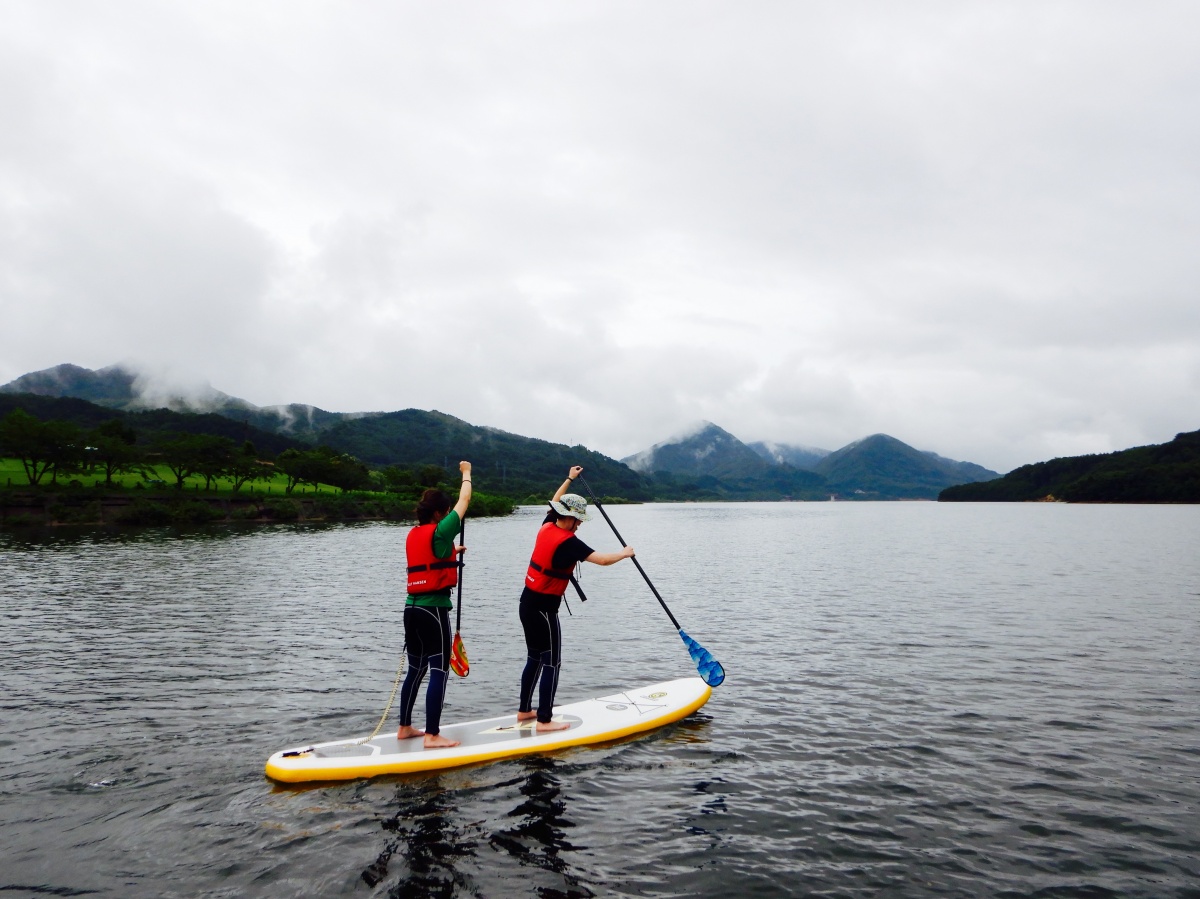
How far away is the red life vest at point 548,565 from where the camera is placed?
1044cm

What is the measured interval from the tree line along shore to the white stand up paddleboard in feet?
200

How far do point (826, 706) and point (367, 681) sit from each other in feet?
33.9

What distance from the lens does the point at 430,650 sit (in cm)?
1009

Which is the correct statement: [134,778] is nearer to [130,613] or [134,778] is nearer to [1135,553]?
[130,613]

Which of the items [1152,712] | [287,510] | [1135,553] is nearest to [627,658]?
[1152,712]

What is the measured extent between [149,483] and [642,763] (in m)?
105

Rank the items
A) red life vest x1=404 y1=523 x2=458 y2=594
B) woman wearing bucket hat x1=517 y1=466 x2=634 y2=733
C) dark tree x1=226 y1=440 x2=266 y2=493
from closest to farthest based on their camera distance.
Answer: red life vest x1=404 y1=523 x2=458 y2=594, woman wearing bucket hat x1=517 y1=466 x2=634 y2=733, dark tree x1=226 y1=440 x2=266 y2=493

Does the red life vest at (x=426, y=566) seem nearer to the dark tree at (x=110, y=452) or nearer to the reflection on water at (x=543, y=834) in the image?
the reflection on water at (x=543, y=834)

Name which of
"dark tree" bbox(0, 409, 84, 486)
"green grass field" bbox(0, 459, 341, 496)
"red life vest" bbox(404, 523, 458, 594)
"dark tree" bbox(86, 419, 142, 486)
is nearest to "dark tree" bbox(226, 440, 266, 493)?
"green grass field" bbox(0, 459, 341, 496)

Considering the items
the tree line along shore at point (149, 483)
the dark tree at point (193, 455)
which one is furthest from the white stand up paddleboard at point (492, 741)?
the dark tree at point (193, 455)

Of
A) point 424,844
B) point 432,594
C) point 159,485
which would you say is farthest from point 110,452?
point 424,844

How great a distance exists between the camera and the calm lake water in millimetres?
7477

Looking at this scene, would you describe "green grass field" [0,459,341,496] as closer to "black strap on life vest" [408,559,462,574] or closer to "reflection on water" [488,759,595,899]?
"black strap on life vest" [408,559,462,574]

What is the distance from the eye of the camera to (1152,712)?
13.5 metres
